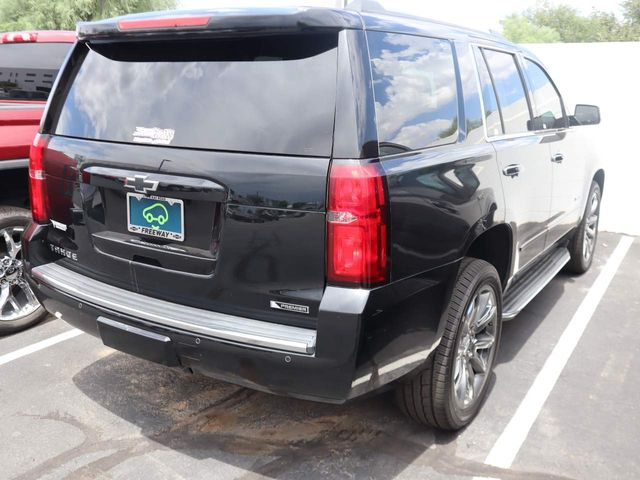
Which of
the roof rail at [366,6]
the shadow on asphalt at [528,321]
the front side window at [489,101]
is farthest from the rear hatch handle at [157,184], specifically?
the shadow on asphalt at [528,321]

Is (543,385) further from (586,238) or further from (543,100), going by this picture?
(586,238)

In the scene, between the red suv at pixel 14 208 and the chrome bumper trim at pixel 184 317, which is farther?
the red suv at pixel 14 208

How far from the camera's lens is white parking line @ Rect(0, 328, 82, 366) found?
400cm

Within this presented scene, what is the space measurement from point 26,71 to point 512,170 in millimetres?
3981

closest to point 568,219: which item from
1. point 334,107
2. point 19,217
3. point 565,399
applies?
point 565,399

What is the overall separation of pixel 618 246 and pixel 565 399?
4381 mm

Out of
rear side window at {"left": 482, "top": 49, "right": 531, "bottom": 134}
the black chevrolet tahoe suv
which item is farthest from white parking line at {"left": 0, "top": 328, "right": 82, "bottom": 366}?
rear side window at {"left": 482, "top": 49, "right": 531, "bottom": 134}

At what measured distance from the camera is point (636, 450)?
3121 mm


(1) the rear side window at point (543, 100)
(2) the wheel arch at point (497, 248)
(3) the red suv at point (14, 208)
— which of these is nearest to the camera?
(2) the wheel arch at point (497, 248)

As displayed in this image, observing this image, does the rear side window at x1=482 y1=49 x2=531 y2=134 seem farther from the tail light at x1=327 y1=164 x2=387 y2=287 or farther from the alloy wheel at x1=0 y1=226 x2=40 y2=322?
the alloy wheel at x1=0 y1=226 x2=40 y2=322

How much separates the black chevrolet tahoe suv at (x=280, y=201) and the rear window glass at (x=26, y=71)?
2.20 m

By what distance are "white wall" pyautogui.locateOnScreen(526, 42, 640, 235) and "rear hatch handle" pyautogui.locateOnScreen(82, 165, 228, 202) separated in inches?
266

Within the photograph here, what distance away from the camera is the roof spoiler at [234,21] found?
2371 mm

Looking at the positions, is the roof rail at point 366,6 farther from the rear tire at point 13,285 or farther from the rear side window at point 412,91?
the rear tire at point 13,285
